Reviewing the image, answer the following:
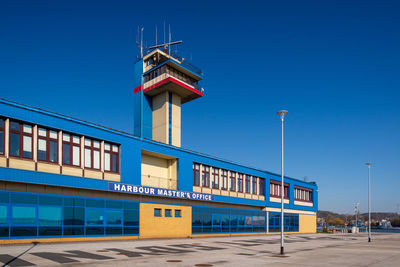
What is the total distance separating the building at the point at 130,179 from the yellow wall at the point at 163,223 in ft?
0.30

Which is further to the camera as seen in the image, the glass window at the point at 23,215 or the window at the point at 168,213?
the window at the point at 168,213

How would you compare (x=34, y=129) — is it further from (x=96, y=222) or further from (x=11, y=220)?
(x=96, y=222)

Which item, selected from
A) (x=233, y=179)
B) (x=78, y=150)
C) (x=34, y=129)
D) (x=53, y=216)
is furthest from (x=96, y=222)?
(x=233, y=179)

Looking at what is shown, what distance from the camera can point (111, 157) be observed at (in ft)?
96.6

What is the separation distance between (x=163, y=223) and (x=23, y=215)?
13.8 m

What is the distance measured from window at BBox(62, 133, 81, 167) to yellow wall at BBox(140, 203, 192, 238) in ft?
25.5

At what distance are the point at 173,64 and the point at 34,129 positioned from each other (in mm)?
22780

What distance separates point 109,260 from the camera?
17.1 meters


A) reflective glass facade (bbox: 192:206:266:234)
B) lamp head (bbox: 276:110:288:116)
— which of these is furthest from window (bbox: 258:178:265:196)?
lamp head (bbox: 276:110:288:116)

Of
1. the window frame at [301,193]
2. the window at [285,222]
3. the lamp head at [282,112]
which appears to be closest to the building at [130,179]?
the window at [285,222]

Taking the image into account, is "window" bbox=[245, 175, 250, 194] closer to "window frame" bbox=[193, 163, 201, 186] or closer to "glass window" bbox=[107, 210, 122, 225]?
"window frame" bbox=[193, 163, 201, 186]

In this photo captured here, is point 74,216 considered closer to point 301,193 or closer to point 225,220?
point 225,220

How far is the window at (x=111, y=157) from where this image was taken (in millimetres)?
29000

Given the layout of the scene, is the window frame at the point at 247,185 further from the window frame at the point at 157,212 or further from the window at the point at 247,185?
the window frame at the point at 157,212
